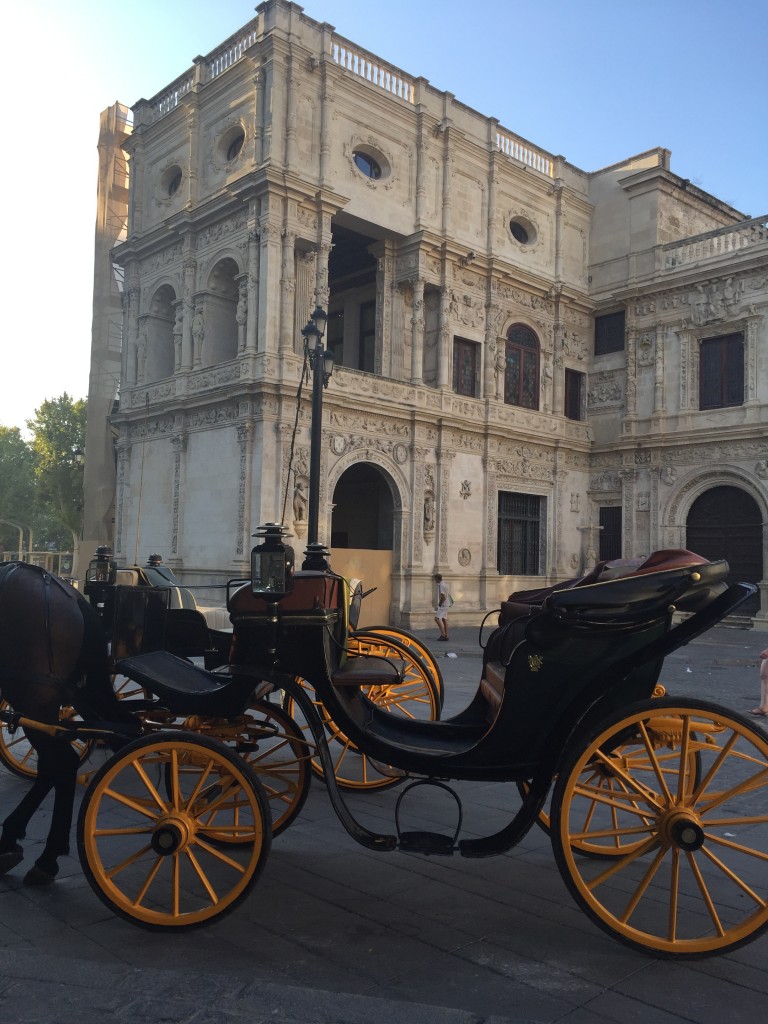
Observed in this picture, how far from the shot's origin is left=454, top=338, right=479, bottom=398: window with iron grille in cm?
2328

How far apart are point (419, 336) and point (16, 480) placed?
139ft

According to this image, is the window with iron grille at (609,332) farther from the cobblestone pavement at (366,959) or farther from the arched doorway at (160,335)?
the cobblestone pavement at (366,959)

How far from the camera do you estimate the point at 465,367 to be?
23500mm

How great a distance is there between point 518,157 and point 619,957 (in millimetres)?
25203

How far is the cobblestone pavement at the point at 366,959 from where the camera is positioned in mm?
2986

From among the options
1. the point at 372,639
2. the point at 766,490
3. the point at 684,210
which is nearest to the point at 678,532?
the point at 766,490

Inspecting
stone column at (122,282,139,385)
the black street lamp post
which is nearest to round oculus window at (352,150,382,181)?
stone column at (122,282,139,385)

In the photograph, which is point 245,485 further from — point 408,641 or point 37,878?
point 37,878

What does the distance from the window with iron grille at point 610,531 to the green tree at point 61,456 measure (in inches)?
996

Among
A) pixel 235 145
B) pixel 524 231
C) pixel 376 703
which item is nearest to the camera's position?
pixel 376 703

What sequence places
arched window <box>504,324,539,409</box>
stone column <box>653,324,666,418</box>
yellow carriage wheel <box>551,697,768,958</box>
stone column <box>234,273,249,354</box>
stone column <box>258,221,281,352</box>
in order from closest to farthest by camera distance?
1. yellow carriage wheel <box>551,697,768,958</box>
2. stone column <box>258,221,281,352</box>
3. stone column <box>234,273,249,354</box>
4. arched window <box>504,324,539,409</box>
5. stone column <box>653,324,666,418</box>

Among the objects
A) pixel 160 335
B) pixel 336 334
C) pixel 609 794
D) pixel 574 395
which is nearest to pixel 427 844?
pixel 609 794

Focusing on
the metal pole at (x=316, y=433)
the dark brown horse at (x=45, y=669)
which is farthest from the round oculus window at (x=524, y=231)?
the dark brown horse at (x=45, y=669)

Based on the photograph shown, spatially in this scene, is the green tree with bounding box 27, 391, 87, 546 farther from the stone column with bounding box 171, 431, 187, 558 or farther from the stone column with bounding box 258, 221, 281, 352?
the stone column with bounding box 258, 221, 281, 352
